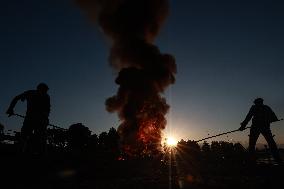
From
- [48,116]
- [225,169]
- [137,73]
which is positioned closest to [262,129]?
[225,169]

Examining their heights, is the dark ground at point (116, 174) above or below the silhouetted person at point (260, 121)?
below

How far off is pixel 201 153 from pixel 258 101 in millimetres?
4186

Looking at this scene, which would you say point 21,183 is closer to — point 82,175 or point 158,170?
point 82,175

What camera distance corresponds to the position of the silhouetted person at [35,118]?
1229 centimetres

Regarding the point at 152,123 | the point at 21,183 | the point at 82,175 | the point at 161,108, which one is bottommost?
the point at 21,183

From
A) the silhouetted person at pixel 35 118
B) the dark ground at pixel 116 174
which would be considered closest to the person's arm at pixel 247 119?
the dark ground at pixel 116 174

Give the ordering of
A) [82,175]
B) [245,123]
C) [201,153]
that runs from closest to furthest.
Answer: [82,175]
[245,123]
[201,153]

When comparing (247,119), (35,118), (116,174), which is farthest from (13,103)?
(247,119)

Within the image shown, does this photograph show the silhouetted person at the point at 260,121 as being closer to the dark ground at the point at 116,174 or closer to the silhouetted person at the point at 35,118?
the dark ground at the point at 116,174

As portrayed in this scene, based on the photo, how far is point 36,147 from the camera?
492 inches

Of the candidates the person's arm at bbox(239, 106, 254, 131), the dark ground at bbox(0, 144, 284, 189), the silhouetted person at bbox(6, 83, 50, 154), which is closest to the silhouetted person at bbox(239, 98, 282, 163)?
the person's arm at bbox(239, 106, 254, 131)

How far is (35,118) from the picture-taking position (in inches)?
496

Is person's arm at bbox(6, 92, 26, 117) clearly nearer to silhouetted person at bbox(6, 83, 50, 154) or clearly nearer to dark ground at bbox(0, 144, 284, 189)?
silhouetted person at bbox(6, 83, 50, 154)

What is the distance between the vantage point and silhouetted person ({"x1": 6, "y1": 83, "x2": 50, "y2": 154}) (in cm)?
1229
